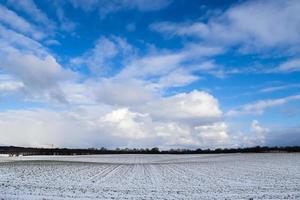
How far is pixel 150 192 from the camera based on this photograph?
2320 cm

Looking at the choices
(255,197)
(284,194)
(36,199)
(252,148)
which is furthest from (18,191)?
(252,148)

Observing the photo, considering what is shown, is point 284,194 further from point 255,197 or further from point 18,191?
point 18,191

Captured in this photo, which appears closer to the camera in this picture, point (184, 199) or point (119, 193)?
point (184, 199)

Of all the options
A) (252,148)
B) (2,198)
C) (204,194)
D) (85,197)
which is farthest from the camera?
(252,148)

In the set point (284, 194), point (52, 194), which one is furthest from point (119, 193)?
point (284, 194)

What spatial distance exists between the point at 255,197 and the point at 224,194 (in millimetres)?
2154

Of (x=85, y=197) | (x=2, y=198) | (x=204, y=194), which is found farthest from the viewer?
(x=204, y=194)

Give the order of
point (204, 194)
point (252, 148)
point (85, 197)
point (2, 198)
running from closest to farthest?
1. point (2, 198)
2. point (85, 197)
3. point (204, 194)
4. point (252, 148)

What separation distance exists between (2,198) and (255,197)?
41.8ft

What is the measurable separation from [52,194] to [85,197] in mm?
2337

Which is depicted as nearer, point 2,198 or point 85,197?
point 2,198

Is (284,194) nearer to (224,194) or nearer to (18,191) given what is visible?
(224,194)

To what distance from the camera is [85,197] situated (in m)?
20.7

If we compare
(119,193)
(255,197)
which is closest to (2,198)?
(119,193)
